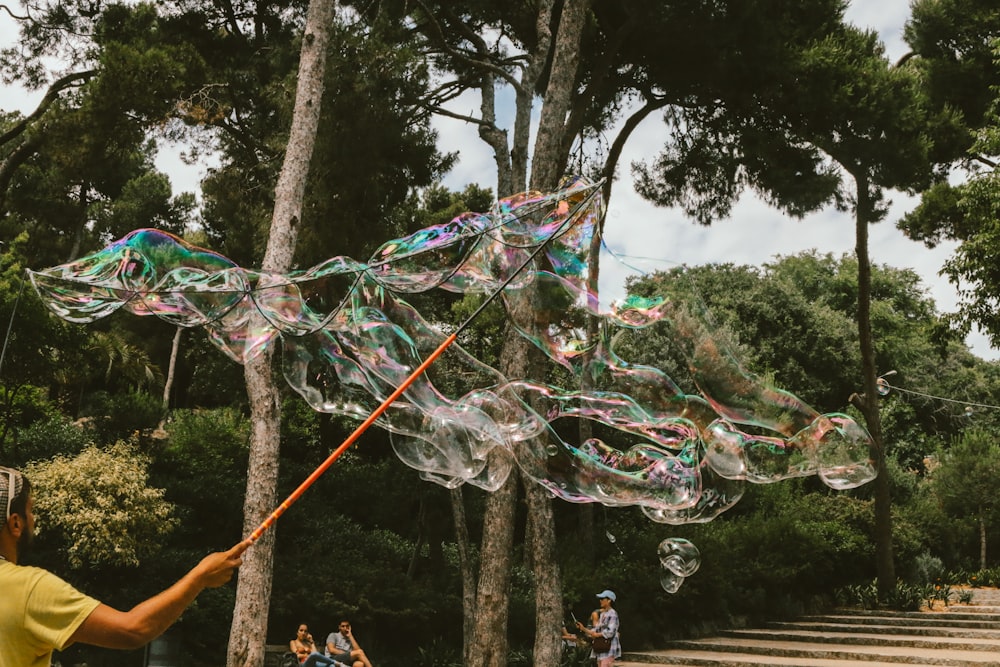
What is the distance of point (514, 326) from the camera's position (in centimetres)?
661

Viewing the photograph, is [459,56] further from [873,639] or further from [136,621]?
[136,621]

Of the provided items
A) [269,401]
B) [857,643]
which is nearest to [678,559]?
[269,401]

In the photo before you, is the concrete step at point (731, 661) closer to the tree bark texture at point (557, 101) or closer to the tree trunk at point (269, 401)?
the tree trunk at point (269, 401)

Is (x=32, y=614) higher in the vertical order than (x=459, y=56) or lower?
lower

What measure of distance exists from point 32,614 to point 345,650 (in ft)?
33.1

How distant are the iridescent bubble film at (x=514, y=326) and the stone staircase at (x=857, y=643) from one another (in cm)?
840

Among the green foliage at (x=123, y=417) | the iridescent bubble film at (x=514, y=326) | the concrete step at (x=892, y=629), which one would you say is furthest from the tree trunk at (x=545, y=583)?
the green foliage at (x=123, y=417)

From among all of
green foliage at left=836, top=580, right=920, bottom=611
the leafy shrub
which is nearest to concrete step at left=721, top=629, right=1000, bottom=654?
green foliage at left=836, top=580, right=920, bottom=611

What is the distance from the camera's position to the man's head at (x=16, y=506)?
1733 mm

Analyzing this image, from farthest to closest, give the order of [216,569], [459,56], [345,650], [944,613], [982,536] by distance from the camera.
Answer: [982,536]
[944,613]
[459,56]
[345,650]
[216,569]

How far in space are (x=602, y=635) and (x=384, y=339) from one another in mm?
5794

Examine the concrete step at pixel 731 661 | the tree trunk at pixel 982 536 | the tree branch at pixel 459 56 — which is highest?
the tree branch at pixel 459 56

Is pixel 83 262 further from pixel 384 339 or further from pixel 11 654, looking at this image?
pixel 11 654

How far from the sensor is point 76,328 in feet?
50.2
